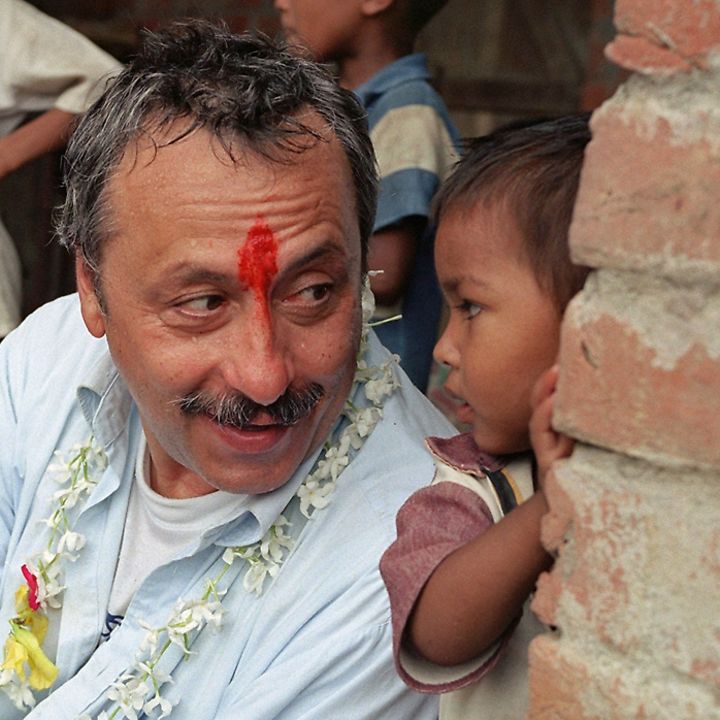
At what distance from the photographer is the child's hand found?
1313mm

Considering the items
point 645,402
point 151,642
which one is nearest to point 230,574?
point 151,642

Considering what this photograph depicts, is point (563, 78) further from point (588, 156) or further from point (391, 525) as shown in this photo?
point (588, 156)

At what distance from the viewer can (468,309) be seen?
1734mm

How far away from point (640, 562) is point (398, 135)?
2324 mm

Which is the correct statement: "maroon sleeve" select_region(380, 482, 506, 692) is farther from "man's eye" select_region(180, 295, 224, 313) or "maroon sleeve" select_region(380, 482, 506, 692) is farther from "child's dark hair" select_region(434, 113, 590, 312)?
"man's eye" select_region(180, 295, 224, 313)

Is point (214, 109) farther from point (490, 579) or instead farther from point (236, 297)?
point (490, 579)

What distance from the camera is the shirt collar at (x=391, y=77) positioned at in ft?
11.4

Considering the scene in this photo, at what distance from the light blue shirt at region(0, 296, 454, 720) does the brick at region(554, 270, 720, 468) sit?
0.89 meters

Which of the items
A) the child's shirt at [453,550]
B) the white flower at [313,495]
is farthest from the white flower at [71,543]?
the child's shirt at [453,550]

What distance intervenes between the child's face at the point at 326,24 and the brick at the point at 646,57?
2419 millimetres

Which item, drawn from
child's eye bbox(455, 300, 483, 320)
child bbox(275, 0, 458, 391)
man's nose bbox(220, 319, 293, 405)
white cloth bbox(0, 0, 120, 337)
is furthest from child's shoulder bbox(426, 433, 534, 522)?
white cloth bbox(0, 0, 120, 337)

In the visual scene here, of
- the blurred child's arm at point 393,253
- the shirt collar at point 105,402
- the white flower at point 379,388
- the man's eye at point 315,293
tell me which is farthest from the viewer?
the blurred child's arm at point 393,253


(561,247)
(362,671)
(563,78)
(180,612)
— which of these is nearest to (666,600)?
(561,247)

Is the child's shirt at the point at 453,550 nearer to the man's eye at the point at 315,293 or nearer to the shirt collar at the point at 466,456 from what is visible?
the shirt collar at the point at 466,456
